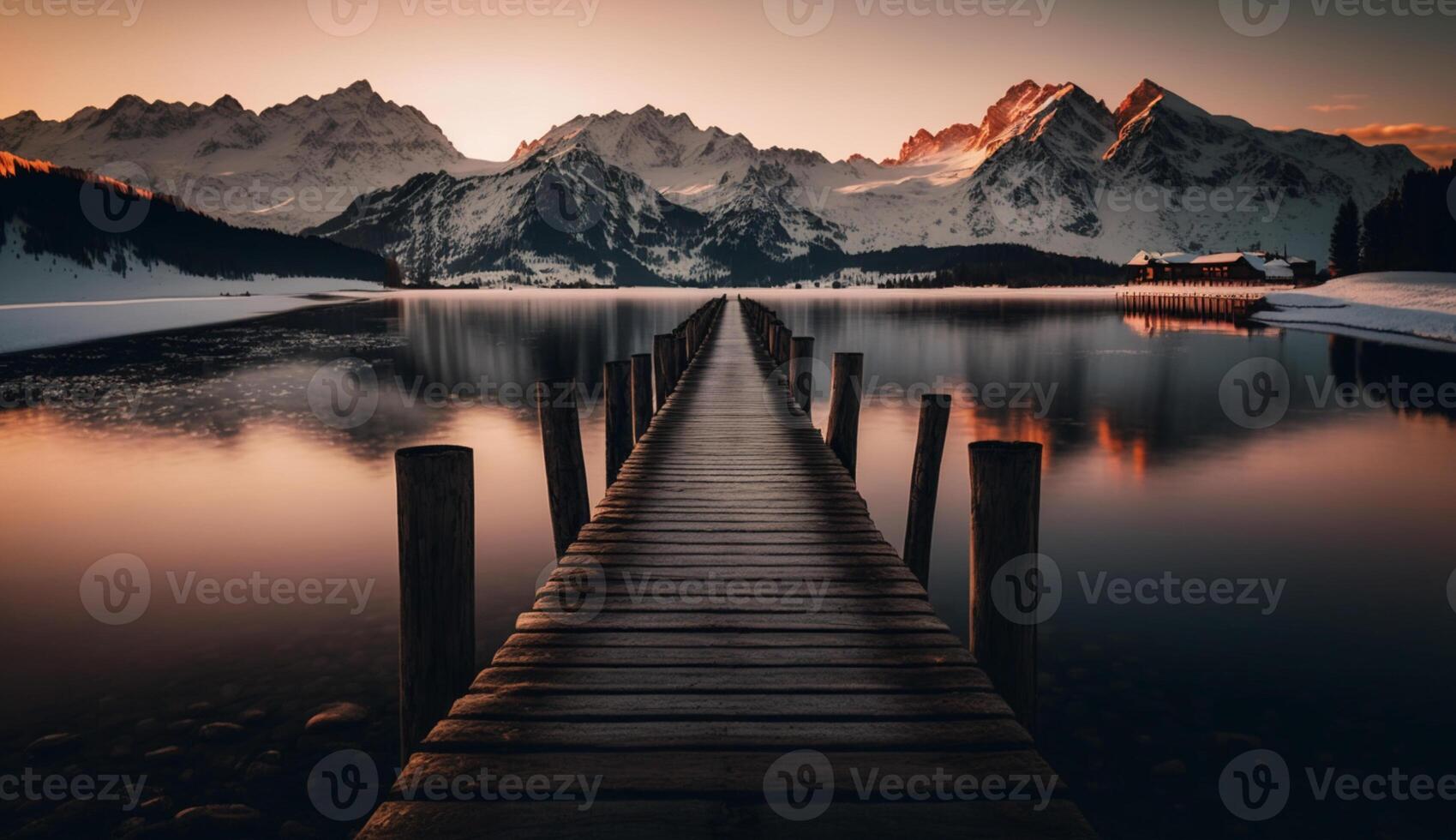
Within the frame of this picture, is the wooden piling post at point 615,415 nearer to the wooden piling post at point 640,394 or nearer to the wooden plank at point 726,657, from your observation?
the wooden piling post at point 640,394

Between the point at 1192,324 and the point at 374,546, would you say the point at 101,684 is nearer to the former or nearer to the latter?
the point at 374,546

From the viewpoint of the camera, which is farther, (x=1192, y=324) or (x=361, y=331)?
(x=1192, y=324)

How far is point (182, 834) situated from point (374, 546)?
740 centimetres

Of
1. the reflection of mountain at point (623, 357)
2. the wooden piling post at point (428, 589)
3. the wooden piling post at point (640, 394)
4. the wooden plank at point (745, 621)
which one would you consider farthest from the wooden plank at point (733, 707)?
the reflection of mountain at point (623, 357)

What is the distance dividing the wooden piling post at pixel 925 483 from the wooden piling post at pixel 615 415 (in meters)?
4.37

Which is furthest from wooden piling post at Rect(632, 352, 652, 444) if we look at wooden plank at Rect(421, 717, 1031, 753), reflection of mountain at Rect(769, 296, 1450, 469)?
reflection of mountain at Rect(769, 296, 1450, 469)

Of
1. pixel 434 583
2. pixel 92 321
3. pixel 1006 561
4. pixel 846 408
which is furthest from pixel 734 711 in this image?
pixel 92 321

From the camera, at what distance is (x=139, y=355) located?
41281mm

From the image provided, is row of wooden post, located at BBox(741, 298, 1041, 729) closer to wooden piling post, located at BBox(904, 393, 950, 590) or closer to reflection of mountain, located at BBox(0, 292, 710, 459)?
wooden piling post, located at BBox(904, 393, 950, 590)

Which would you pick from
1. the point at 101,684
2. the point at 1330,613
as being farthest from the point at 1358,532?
the point at 101,684

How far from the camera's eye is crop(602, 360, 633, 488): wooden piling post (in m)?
12.1

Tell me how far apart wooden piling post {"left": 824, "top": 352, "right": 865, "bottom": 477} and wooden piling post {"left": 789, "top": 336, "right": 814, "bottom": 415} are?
283cm

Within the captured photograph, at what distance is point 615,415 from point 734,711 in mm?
8088

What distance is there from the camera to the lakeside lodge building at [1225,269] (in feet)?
417
